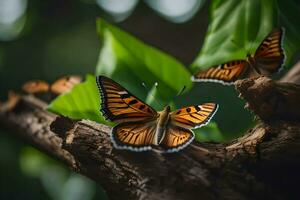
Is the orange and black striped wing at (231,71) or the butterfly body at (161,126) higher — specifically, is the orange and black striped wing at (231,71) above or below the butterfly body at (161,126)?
above

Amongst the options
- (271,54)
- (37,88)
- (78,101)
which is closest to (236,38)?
(271,54)

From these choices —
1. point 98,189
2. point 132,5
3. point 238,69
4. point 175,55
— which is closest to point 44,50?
point 132,5

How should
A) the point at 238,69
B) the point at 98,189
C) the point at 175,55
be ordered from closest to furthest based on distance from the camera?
the point at 238,69
the point at 98,189
the point at 175,55

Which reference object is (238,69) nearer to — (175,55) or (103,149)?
(103,149)

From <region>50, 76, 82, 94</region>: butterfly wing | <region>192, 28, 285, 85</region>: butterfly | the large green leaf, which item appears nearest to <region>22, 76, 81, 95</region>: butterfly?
<region>50, 76, 82, 94</region>: butterfly wing

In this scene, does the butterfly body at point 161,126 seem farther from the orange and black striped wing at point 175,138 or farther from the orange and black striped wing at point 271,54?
the orange and black striped wing at point 271,54

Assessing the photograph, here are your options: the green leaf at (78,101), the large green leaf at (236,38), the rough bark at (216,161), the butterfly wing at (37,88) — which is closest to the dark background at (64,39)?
the butterfly wing at (37,88)

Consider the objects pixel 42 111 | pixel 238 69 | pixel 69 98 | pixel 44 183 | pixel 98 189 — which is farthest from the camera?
pixel 44 183

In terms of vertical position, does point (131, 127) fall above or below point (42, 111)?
below
